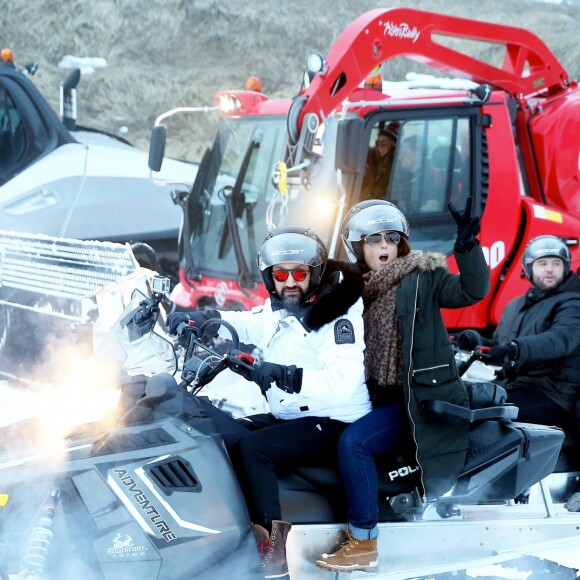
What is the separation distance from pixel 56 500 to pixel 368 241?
158 cm

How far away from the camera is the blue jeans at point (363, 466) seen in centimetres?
327

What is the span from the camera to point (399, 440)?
11.2 feet

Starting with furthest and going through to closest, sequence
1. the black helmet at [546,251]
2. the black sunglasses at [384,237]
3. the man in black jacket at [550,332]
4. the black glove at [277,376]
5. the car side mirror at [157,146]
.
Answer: the car side mirror at [157,146], the black helmet at [546,251], the man in black jacket at [550,332], the black sunglasses at [384,237], the black glove at [277,376]

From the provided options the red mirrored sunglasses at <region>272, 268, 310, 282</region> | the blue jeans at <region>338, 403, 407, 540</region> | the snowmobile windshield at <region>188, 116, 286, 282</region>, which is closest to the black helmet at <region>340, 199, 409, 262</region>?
the red mirrored sunglasses at <region>272, 268, 310, 282</region>

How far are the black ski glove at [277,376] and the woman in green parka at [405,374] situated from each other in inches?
17.1

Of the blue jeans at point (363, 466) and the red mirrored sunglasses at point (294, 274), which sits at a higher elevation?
the red mirrored sunglasses at point (294, 274)

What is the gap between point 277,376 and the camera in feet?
9.69

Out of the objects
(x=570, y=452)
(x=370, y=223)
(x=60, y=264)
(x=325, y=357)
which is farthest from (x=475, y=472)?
(x=60, y=264)

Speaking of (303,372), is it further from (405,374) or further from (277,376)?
(405,374)

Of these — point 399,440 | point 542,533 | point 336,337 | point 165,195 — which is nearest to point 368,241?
point 336,337

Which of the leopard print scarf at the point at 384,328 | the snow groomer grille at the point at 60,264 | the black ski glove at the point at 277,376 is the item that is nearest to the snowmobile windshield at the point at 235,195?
the snow groomer grille at the point at 60,264

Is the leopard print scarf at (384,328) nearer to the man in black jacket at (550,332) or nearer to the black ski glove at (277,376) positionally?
the black ski glove at (277,376)

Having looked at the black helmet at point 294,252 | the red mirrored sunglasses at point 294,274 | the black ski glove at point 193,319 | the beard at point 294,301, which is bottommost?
the black ski glove at point 193,319

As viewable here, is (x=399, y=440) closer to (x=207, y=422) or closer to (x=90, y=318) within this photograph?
(x=207, y=422)
